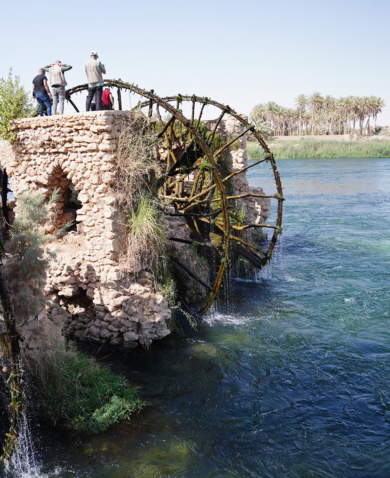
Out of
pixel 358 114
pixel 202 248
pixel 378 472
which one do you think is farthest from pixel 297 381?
pixel 358 114

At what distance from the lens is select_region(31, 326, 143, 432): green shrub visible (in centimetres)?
592

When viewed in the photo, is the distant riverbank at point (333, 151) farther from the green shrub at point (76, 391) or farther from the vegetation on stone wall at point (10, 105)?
the green shrub at point (76, 391)

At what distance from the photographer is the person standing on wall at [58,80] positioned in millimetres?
8969

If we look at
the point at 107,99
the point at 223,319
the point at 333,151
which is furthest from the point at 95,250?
the point at 333,151

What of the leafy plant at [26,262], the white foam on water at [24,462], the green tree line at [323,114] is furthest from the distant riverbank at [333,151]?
the white foam on water at [24,462]

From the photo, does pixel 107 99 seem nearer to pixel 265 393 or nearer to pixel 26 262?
pixel 26 262

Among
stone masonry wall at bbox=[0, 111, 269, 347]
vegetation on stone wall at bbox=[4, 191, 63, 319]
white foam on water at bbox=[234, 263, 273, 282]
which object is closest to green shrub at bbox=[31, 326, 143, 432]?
vegetation on stone wall at bbox=[4, 191, 63, 319]

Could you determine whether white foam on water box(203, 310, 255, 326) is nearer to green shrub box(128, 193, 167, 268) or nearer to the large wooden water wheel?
the large wooden water wheel

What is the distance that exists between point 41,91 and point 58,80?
458 millimetres

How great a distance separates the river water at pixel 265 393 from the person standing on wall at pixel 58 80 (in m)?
4.96

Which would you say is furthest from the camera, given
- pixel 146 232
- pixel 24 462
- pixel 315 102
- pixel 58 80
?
pixel 315 102

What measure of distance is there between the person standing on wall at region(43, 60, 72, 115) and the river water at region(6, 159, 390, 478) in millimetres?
4956

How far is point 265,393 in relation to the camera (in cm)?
688

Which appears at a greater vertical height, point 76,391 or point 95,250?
point 95,250
